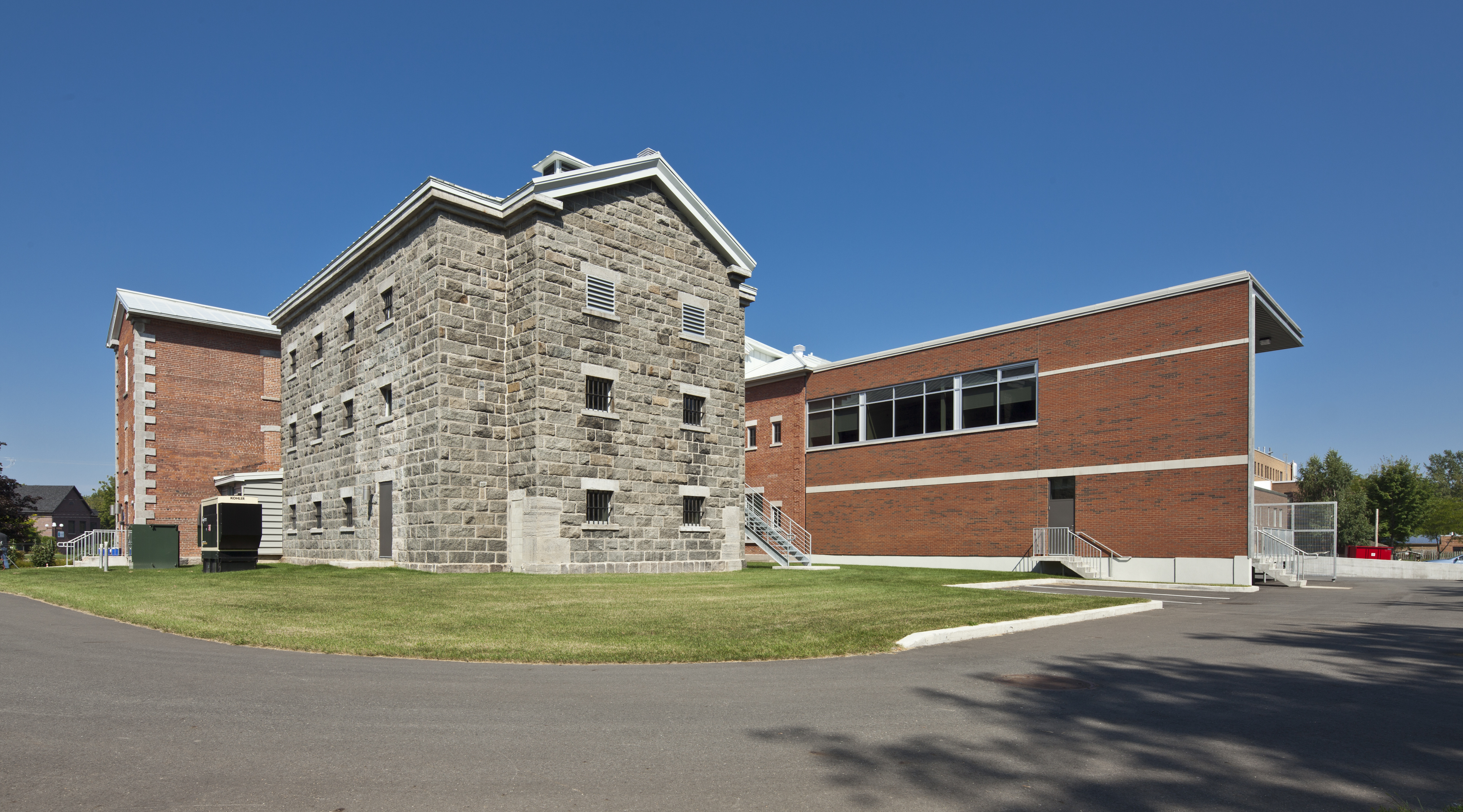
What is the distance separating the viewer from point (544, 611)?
42.0 feet

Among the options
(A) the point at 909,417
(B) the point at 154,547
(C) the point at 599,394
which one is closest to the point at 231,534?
(B) the point at 154,547

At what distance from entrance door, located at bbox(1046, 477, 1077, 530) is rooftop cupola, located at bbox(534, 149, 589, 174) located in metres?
19.6

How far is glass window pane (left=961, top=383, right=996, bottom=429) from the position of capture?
31922 mm

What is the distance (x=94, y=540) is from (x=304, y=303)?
14.4m

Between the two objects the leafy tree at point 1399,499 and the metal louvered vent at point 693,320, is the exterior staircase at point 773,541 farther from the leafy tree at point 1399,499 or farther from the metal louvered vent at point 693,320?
the leafy tree at point 1399,499

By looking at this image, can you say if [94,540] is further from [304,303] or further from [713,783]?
[713,783]

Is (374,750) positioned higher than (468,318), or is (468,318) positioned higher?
(468,318)

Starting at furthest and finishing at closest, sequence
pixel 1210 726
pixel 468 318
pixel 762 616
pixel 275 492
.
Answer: pixel 275 492 < pixel 468 318 < pixel 762 616 < pixel 1210 726

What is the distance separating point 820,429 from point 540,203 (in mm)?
20265

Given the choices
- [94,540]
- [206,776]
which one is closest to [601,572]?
[206,776]

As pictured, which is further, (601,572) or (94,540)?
(94,540)

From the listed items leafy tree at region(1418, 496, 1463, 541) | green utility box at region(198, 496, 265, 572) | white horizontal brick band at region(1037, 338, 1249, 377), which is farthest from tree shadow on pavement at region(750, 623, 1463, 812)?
leafy tree at region(1418, 496, 1463, 541)

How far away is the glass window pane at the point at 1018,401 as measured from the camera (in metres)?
30.7

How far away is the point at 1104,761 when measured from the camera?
519cm
